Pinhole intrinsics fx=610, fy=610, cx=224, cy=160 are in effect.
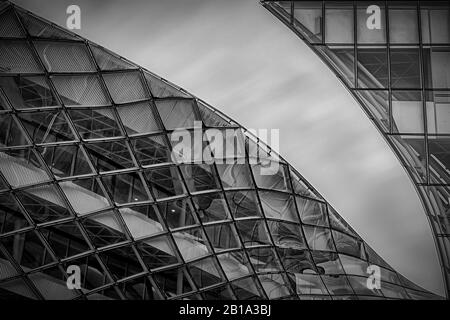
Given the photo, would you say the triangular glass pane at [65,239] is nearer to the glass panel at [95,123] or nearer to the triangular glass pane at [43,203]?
the triangular glass pane at [43,203]

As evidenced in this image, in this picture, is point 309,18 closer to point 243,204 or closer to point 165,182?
point 243,204

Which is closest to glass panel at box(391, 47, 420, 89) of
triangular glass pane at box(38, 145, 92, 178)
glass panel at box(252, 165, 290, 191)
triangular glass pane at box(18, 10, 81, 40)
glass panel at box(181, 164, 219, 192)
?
glass panel at box(252, 165, 290, 191)

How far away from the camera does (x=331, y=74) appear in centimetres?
2325

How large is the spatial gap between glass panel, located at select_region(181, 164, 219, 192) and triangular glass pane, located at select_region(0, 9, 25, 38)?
8.82 metres

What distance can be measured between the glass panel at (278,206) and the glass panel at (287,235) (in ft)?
1.31

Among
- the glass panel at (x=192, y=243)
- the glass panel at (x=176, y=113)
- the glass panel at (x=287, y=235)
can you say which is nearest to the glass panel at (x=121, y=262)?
the glass panel at (x=192, y=243)

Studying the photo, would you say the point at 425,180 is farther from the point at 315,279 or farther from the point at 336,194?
the point at 315,279

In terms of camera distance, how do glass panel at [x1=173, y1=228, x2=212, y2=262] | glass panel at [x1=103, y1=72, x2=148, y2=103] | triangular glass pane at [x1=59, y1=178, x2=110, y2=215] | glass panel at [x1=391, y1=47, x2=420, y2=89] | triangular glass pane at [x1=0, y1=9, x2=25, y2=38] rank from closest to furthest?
1. triangular glass pane at [x1=0, y1=9, x2=25, y2=38]
2. glass panel at [x1=391, y1=47, x2=420, y2=89]
3. glass panel at [x1=103, y1=72, x2=148, y2=103]
4. triangular glass pane at [x1=59, y1=178, x2=110, y2=215]
5. glass panel at [x1=173, y1=228, x2=212, y2=262]

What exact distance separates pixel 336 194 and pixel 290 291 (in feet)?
21.8

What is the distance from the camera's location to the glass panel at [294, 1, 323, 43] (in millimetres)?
A: 23172

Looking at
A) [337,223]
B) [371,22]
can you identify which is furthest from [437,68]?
[337,223]

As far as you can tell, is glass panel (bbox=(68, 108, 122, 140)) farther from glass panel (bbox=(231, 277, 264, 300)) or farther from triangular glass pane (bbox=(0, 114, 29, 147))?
glass panel (bbox=(231, 277, 264, 300))

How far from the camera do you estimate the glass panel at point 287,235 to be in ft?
94.0

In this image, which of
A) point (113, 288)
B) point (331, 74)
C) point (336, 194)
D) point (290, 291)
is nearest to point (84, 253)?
point (113, 288)
